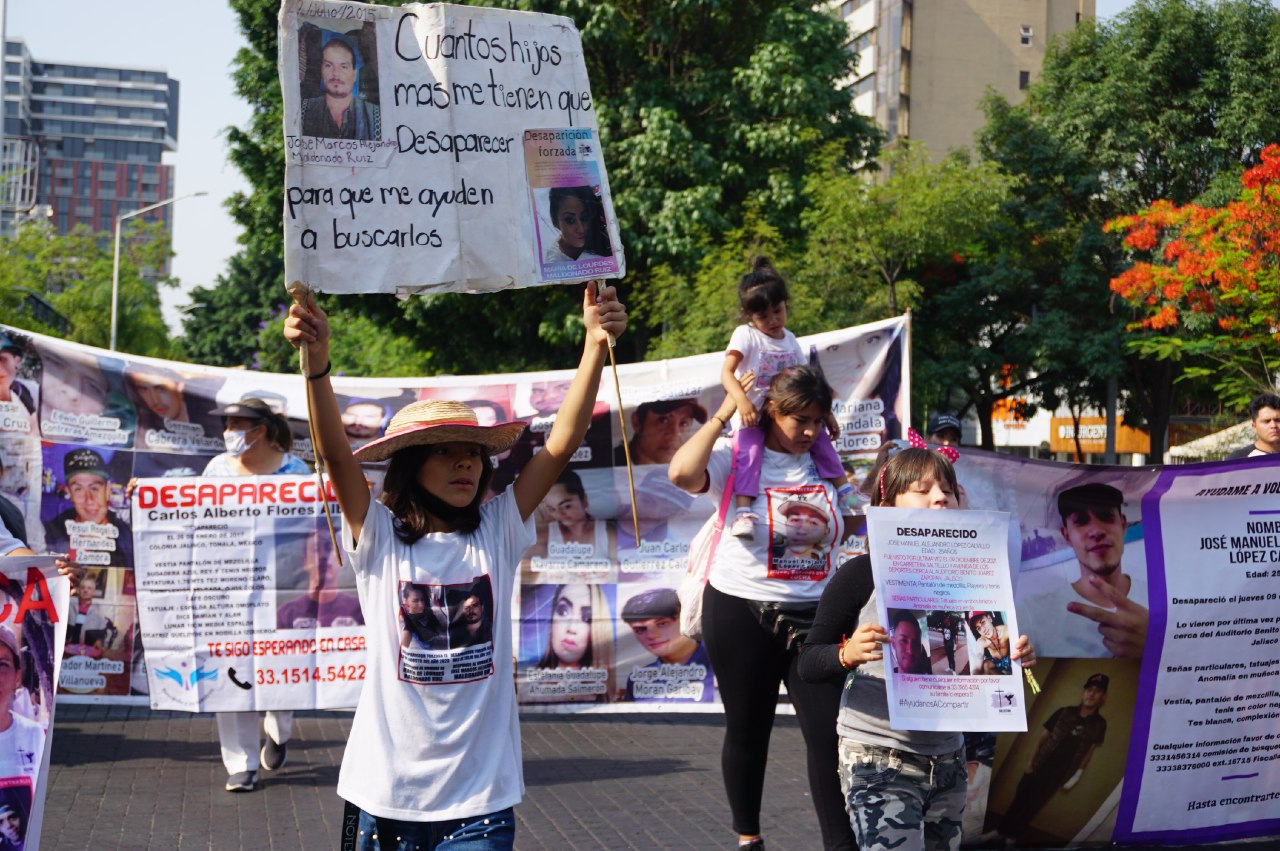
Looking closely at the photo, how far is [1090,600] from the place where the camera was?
546 centimetres

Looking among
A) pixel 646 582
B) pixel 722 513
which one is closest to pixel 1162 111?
pixel 646 582

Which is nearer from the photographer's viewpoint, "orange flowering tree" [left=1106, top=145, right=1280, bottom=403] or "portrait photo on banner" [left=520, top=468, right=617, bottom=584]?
"portrait photo on banner" [left=520, top=468, right=617, bottom=584]

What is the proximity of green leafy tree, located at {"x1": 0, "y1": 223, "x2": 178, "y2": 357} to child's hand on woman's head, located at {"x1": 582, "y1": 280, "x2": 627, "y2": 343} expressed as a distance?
38855 millimetres

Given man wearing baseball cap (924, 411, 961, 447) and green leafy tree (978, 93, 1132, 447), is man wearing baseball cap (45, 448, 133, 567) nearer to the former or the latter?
man wearing baseball cap (924, 411, 961, 447)

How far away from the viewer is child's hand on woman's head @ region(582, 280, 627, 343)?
3865mm

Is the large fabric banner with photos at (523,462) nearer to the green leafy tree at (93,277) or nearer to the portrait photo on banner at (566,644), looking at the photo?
the portrait photo on banner at (566,644)

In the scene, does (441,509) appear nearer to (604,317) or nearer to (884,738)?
(604,317)

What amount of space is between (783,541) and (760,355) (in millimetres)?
1220

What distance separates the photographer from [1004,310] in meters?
36.8

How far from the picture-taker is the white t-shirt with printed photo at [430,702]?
338cm

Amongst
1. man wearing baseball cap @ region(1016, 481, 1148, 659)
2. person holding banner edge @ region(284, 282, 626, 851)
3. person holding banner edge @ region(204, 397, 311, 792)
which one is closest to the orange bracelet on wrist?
person holding banner edge @ region(284, 282, 626, 851)

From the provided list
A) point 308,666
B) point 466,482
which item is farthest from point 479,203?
point 308,666

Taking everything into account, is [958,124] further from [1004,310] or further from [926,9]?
[1004,310]

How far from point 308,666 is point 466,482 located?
4.22 m
